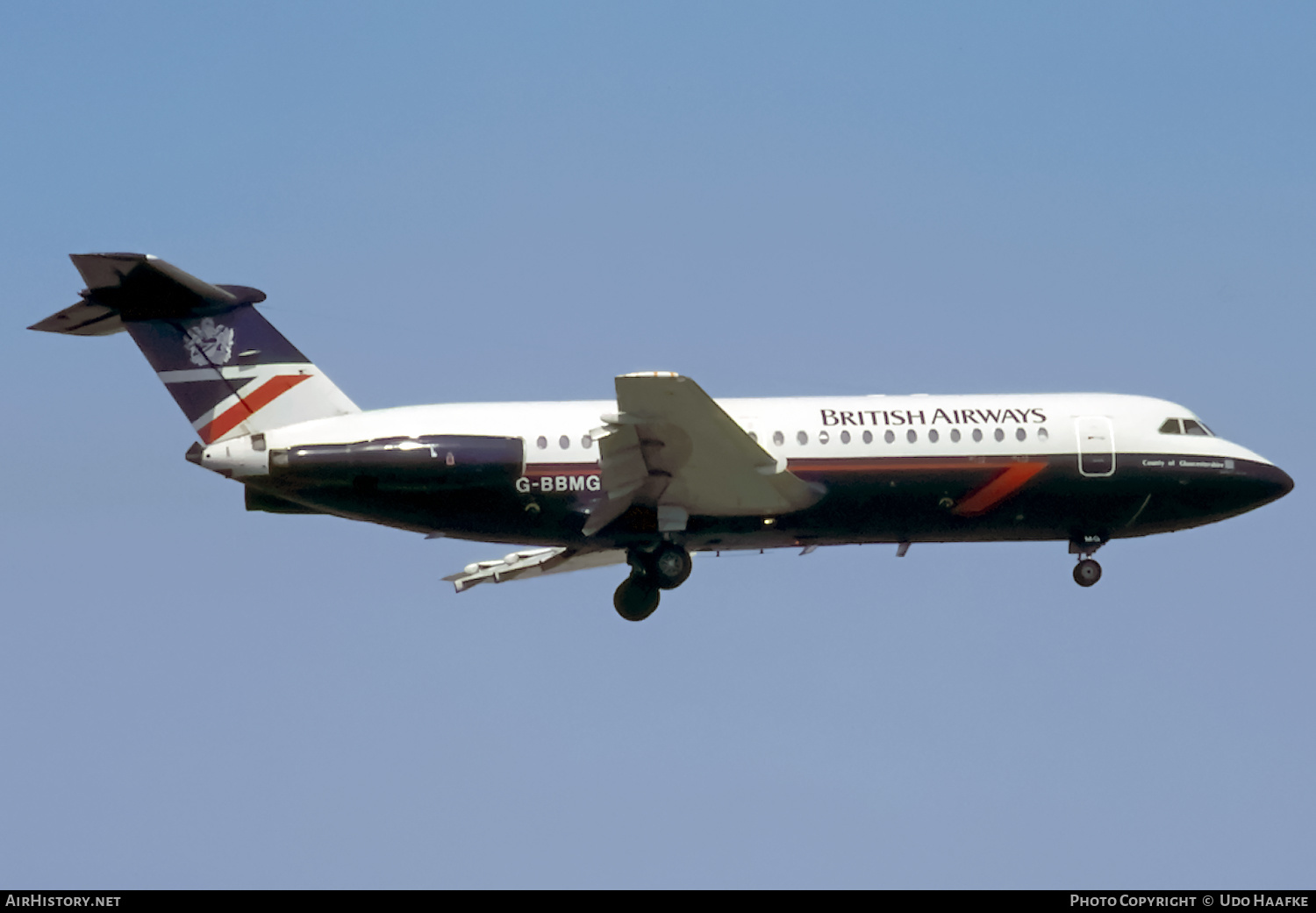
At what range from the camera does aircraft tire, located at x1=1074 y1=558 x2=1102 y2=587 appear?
3900 cm

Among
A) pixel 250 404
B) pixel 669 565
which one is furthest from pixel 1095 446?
pixel 250 404

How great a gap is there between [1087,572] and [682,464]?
9.86 metres

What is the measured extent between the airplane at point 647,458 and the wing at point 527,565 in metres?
2.87

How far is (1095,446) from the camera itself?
37.7 meters

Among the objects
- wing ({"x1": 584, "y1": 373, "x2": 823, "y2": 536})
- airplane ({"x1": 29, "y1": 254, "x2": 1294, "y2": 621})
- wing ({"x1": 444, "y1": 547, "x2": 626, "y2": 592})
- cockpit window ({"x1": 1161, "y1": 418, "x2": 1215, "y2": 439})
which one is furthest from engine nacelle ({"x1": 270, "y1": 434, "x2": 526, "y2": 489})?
cockpit window ({"x1": 1161, "y1": 418, "x2": 1215, "y2": 439})

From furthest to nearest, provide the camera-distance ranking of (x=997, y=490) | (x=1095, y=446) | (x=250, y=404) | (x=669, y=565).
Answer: (x=1095, y=446) < (x=669, y=565) < (x=997, y=490) < (x=250, y=404)

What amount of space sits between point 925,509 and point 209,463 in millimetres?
14452

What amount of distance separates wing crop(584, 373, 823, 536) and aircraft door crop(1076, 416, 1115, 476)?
5.87 meters

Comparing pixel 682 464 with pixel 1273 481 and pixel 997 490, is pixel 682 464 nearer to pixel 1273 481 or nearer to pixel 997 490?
pixel 997 490

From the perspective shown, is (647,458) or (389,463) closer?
(389,463)

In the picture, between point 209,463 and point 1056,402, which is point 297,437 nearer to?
point 209,463

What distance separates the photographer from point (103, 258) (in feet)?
112

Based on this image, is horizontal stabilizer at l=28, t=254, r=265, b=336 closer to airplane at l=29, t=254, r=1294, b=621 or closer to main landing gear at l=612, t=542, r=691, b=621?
airplane at l=29, t=254, r=1294, b=621

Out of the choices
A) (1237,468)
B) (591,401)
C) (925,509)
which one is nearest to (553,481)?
(591,401)
